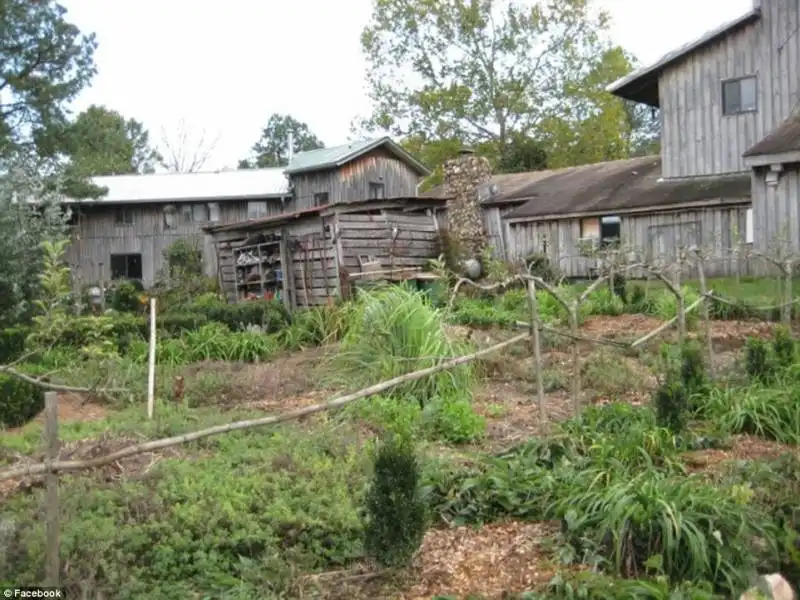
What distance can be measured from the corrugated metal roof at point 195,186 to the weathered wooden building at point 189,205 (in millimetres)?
45

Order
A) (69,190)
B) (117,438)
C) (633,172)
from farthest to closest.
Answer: (69,190) < (633,172) < (117,438)

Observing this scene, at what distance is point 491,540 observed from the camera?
15.6 feet

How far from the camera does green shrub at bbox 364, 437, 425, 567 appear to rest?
13.7 feet

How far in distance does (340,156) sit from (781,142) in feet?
70.5

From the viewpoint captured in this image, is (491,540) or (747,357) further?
(747,357)

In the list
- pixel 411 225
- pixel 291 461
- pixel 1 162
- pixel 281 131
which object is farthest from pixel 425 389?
pixel 281 131

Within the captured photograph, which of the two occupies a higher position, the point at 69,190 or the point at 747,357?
the point at 69,190

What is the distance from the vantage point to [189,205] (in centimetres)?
3631

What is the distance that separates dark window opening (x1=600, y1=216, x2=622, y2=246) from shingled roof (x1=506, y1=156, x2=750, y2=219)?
0.37 metres

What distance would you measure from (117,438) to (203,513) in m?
2.28

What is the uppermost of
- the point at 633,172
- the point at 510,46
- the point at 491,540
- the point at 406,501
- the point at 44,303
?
the point at 510,46

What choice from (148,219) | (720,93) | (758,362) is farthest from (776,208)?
(148,219)

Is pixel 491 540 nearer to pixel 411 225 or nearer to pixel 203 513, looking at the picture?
pixel 203 513

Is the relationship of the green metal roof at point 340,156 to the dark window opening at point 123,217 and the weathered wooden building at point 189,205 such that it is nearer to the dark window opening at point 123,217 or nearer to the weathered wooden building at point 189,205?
the weathered wooden building at point 189,205
